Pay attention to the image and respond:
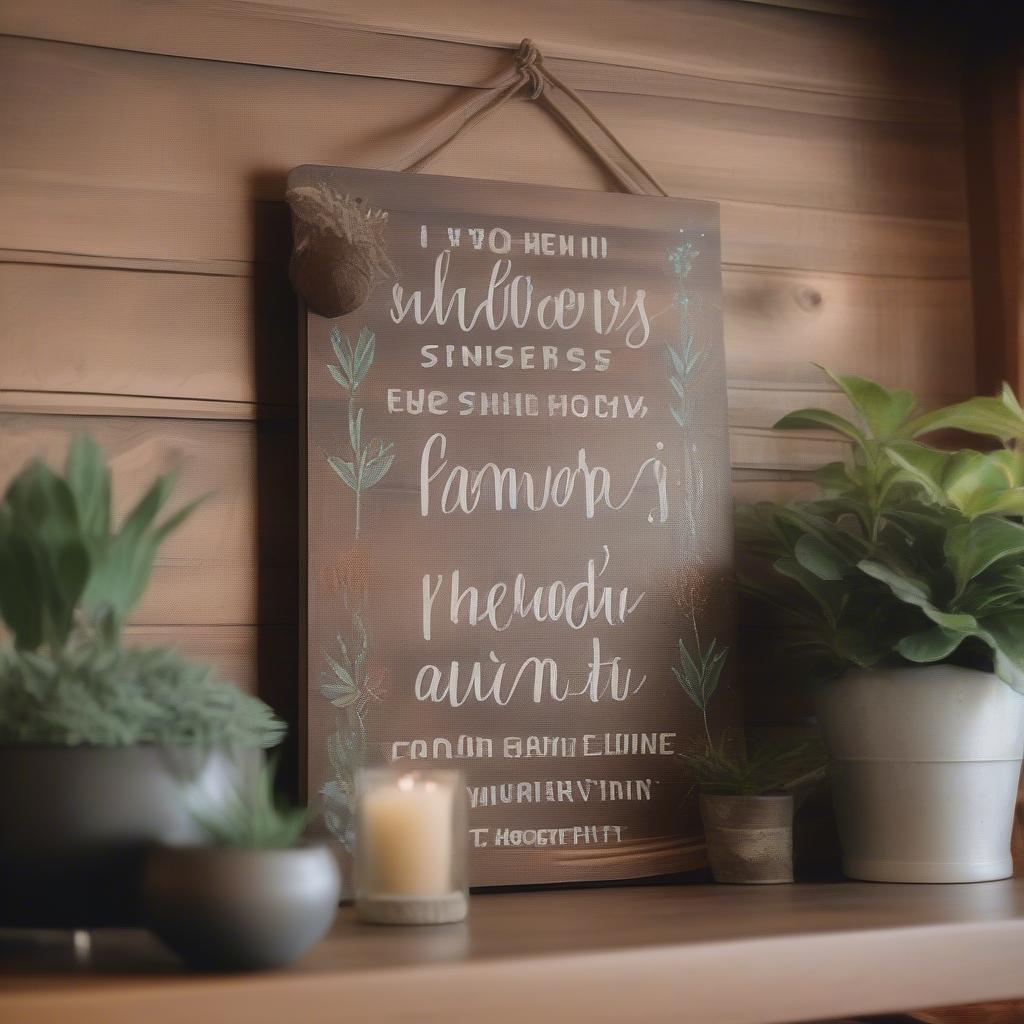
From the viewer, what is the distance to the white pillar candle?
88 cm

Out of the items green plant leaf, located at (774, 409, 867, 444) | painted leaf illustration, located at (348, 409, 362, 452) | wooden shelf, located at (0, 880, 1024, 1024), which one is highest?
green plant leaf, located at (774, 409, 867, 444)

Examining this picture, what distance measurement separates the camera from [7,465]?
1027 mm

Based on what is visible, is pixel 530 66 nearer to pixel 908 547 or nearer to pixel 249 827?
pixel 908 547

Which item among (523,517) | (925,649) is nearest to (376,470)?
(523,517)

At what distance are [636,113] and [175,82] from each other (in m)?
0.45

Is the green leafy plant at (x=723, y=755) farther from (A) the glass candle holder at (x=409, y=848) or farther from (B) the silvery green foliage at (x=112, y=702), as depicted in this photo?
(B) the silvery green foliage at (x=112, y=702)

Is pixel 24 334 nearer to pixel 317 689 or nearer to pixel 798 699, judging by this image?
pixel 317 689

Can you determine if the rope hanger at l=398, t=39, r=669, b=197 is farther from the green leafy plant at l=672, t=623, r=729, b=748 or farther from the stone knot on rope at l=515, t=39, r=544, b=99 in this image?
the green leafy plant at l=672, t=623, r=729, b=748

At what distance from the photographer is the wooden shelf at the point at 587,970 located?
2.21 ft

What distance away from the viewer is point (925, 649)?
3.34ft

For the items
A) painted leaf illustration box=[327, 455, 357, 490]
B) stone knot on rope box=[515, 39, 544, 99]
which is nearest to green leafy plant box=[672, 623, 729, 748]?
painted leaf illustration box=[327, 455, 357, 490]

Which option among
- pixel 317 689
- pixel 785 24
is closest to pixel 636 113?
pixel 785 24

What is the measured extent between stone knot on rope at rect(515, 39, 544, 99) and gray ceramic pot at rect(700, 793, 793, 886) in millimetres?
693

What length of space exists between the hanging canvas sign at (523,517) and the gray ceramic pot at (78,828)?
28 cm
